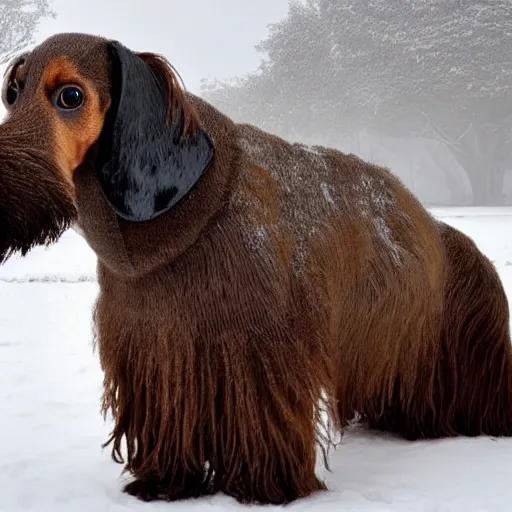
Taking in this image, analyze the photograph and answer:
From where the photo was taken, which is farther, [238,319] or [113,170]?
[238,319]

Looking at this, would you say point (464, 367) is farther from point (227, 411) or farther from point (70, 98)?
point (70, 98)

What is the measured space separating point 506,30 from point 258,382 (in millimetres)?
23190

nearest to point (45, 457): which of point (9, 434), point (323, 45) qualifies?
point (9, 434)

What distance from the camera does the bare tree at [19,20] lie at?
22484 millimetres

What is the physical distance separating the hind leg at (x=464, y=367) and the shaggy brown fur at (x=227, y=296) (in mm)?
405

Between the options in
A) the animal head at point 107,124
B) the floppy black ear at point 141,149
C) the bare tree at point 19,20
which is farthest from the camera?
the bare tree at point 19,20

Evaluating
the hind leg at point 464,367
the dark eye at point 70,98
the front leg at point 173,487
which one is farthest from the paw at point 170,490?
the dark eye at point 70,98

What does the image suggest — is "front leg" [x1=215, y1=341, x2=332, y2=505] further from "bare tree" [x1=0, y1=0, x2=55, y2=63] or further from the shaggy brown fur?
"bare tree" [x1=0, y1=0, x2=55, y2=63]

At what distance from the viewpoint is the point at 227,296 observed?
2158 millimetres

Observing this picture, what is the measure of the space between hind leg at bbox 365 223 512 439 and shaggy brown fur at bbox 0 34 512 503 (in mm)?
405

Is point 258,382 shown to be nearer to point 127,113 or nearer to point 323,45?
point 127,113

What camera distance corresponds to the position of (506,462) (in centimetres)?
259

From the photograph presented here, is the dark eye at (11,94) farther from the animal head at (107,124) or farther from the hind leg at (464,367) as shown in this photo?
the hind leg at (464,367)

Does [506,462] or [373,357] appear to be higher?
[373,357]
